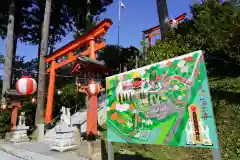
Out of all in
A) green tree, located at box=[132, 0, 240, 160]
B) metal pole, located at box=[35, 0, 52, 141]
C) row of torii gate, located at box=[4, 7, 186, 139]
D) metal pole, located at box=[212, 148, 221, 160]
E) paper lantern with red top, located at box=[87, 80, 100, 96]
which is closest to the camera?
metal pole, located at box=[212, 148, 221, 160]

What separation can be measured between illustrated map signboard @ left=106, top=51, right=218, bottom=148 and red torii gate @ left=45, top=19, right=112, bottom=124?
4.53 m

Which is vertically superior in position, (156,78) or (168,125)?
(156,78)

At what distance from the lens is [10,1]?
15.7 m

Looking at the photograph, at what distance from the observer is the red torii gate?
366 inches

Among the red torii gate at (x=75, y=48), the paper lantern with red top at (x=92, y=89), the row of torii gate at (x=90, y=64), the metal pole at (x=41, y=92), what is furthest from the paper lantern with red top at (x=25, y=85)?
the metal pole at (x=41, y=92)

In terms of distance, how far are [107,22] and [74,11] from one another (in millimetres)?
10548

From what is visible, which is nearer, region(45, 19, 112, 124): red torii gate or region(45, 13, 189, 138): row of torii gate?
region(45, 13, 189, 138): row of torii gate

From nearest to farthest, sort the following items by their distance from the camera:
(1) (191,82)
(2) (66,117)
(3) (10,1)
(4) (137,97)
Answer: (1) (191,82) < (4) (137,97) < (2) (66,117) < (3) (10,1)

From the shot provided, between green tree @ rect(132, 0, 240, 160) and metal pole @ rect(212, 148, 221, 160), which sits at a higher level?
green tree @ rect(132, 0, 240, 160)

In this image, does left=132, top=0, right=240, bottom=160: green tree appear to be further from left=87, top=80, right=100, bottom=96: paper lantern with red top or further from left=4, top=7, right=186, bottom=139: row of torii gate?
left=87, top=80, right=100, bottom=96: paper lantern with red top

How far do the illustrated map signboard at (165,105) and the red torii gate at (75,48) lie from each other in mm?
4531

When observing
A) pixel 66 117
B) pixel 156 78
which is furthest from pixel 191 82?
pixel 66 117

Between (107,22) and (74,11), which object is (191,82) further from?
(74,11)

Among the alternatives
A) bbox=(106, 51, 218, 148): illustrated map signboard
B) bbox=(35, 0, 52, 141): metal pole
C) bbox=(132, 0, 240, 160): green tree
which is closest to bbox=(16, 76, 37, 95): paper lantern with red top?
bbox=(35, 0, 52, 141): metal pole
